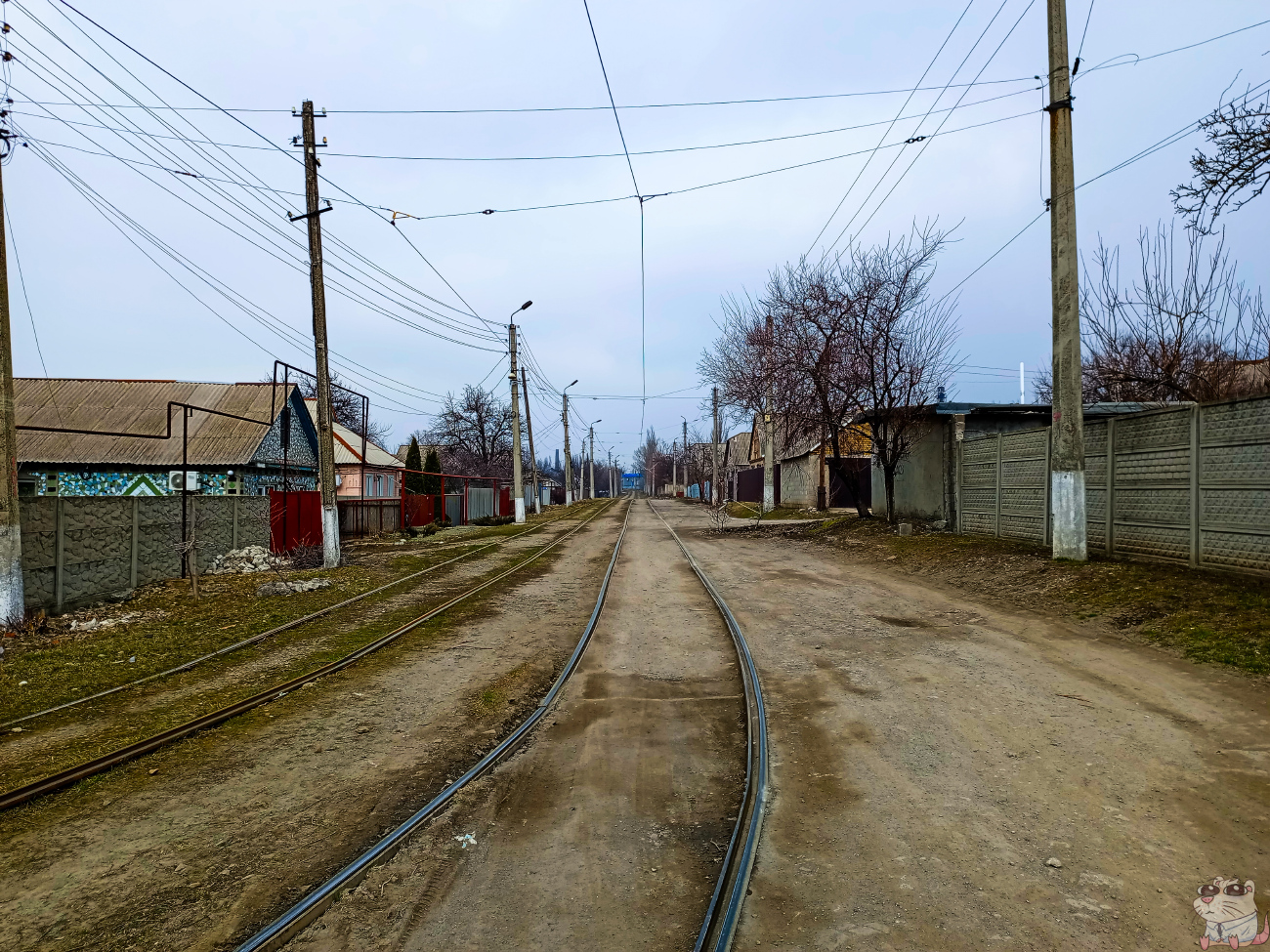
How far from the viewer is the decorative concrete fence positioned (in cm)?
963

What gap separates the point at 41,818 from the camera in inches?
158

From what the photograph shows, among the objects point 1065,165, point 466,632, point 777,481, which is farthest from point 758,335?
point 777,481

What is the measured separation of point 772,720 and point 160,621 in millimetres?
8536

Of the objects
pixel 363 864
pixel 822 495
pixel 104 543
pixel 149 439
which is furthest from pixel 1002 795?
pixel 822 495

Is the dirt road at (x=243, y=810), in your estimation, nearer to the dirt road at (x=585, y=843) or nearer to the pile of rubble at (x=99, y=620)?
the dirt road at (x=585, y=843)

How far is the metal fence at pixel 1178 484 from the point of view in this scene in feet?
25.9

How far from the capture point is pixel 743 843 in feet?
11.5

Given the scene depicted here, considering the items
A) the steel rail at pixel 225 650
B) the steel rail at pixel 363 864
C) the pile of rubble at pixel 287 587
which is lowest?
the steel rail at pixel 225 650

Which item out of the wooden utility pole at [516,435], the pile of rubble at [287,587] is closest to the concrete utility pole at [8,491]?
the pile of rubble at [287,587]

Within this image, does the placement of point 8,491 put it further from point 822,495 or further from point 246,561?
point 822,495

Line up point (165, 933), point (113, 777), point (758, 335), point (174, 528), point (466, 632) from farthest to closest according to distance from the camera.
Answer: point (758, 335)
point (174, 528)
point (466, 632)
point (113, 777)
point (165, 933)

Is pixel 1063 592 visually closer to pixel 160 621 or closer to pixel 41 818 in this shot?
pixel 41 818

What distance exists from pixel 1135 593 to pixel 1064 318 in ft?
13.8

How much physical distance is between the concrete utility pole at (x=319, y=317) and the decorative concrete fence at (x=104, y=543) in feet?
6.30
